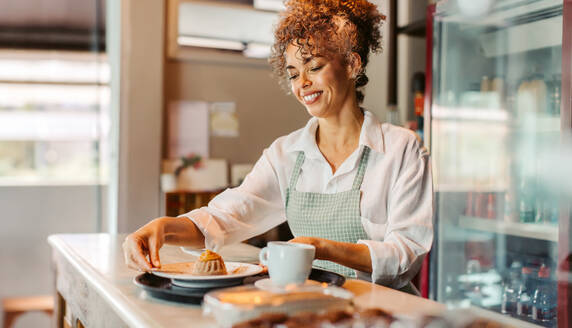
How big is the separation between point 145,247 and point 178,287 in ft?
0.84

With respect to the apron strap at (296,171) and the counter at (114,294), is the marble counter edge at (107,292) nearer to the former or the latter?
the counter at (114,294)

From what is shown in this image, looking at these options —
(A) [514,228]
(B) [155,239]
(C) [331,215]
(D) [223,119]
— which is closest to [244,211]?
(C) [331,215]

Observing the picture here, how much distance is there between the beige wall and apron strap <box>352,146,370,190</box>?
2006 millimetres

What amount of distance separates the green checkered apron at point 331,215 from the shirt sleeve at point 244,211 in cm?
10

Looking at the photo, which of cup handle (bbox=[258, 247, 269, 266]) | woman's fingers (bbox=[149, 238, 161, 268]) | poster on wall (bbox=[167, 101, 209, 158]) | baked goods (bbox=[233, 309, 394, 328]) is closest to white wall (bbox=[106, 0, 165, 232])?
poster on wall (bbox=[167, 101, 209, 158])

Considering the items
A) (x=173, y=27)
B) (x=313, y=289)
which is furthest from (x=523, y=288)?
(x=173, y=27)

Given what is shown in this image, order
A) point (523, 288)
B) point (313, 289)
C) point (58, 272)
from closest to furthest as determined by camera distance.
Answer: point (313, 289)
point (58, 272)
point (523, 288)

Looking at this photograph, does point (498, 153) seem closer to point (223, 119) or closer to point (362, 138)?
point (362, 138)

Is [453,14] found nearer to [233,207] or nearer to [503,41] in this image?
[503,41]

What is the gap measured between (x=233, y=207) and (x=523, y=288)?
1.39 metres

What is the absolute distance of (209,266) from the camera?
1174 mm

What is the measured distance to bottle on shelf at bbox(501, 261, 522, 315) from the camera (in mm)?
2404

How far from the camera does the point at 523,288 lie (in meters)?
2.38

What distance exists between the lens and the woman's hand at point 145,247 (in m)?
1.23
